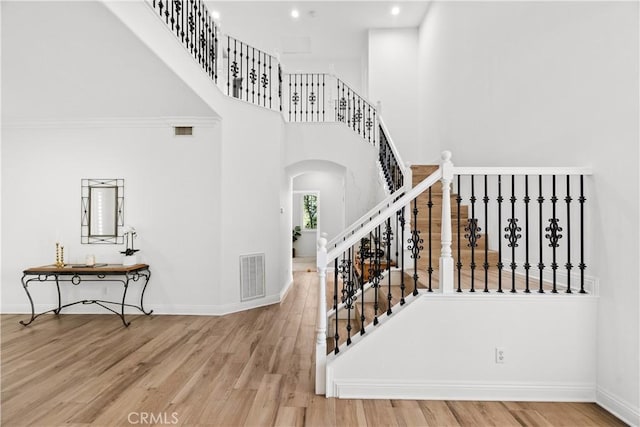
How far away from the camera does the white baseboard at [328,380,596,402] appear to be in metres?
2.76

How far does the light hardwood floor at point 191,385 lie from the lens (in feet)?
8.30

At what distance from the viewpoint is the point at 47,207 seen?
5.34 m

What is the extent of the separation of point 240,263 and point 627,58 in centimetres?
488

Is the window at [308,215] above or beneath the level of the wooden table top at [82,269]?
above

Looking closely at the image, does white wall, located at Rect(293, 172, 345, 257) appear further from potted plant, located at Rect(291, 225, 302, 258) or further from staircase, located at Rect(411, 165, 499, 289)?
staircase, located at Rect(411, 165, 499, 289)

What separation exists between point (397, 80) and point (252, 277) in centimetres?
596

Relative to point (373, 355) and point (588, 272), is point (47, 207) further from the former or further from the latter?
point (588, 272)

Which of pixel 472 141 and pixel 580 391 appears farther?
pixel 472 141

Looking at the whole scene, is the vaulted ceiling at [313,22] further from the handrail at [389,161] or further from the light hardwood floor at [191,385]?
the light hardwood floor at [191,385]

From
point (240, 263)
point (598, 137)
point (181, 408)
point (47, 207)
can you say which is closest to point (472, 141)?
point (598, 137)

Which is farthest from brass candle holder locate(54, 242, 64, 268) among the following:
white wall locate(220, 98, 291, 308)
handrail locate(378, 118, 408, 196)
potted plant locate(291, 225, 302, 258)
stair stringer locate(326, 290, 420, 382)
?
potted plant locate(291, 225, 302, 258)

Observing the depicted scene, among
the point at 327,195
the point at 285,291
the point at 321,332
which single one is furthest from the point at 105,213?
the point at 327,195

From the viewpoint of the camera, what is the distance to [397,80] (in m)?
8.62

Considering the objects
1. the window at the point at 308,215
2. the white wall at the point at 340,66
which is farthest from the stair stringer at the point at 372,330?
the window at the point at 308,215
